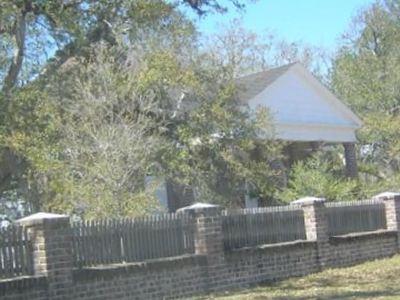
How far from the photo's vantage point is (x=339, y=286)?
44.7 feet

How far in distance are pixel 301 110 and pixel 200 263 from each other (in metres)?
17.5

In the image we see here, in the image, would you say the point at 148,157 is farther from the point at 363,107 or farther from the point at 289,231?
the point at 363,107

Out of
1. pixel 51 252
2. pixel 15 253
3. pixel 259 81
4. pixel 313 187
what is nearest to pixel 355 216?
pixel 313 187

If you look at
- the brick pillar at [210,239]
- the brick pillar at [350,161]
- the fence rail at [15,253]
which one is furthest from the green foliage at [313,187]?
the fence rail at [15,253]

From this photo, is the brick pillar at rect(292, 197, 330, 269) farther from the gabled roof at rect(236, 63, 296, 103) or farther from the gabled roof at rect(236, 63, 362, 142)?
the gabled roof at rect(236, 63, 362, 142)

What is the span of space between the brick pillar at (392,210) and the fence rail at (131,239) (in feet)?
24.0

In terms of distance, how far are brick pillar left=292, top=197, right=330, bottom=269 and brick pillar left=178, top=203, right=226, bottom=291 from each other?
10.2ft

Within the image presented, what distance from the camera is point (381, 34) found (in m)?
47.2

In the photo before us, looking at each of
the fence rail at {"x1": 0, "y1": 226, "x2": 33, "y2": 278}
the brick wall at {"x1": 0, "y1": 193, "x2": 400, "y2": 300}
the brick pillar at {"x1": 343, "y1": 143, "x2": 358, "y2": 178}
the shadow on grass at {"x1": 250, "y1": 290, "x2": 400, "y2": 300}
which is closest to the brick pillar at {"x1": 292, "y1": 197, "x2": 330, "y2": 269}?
the brick wall at {"x1": 0, "y1": 193, "x2": 400, "y2": 300}

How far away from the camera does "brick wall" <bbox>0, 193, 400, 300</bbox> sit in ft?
36.9

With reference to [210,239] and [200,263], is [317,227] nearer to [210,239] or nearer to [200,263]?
[210,239]

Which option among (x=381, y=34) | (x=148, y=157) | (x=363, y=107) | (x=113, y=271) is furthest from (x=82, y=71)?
(x=381, y=34)

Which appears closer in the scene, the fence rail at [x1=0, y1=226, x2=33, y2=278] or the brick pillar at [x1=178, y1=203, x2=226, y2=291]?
the fence rail at [x1=0, y1=226, x2=33, y2=278]

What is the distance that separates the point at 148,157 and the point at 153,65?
2.60 m
